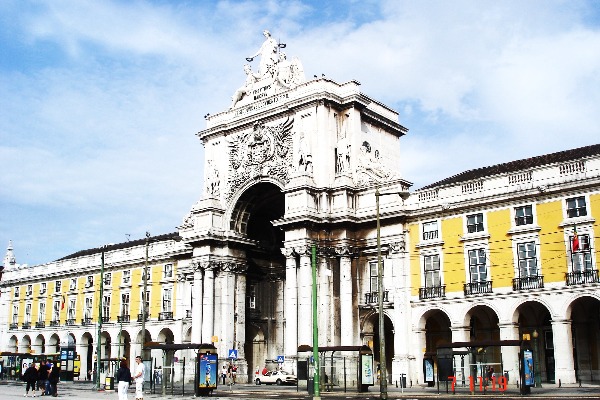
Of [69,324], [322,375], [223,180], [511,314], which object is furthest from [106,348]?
[511,314]

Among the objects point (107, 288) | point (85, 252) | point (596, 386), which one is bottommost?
point (596, 386)

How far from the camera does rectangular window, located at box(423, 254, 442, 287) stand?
53.1 meters

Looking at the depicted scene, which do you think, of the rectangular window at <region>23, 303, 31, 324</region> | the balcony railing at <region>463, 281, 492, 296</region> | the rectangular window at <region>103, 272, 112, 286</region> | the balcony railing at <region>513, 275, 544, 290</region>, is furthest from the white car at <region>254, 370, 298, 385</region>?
the rectangular window at <region>23, 303, 31, 324</region>

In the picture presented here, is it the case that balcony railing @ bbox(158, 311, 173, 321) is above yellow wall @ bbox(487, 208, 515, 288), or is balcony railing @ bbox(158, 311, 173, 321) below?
below

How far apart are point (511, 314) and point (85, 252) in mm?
70583

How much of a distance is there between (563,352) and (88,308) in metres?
55.7

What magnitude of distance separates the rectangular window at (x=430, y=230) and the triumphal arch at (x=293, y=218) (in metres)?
1.95

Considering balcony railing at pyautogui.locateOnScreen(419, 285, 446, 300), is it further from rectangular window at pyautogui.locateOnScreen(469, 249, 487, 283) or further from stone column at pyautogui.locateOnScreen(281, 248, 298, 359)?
stone column at pyautogui.locateOnScreen(281, 248, 298, 359)

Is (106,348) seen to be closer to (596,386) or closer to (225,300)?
(225,300)

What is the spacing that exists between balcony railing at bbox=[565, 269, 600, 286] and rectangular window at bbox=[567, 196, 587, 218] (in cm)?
375

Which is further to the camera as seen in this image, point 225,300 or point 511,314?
point 225,300

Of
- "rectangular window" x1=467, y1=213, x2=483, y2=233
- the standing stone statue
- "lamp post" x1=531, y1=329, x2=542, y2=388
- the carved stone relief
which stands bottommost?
"lamp post" x1=531, y1=329, x2=542, y2=388

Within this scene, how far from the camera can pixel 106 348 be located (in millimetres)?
83500

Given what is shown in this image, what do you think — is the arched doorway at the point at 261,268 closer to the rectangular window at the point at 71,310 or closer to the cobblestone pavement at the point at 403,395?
the cobblestone pavement at the point at 403,395
